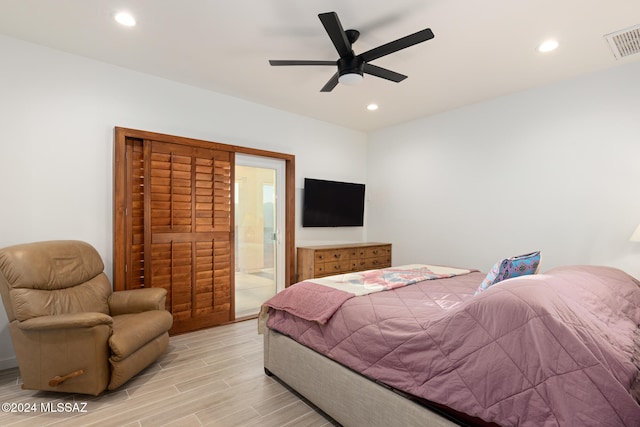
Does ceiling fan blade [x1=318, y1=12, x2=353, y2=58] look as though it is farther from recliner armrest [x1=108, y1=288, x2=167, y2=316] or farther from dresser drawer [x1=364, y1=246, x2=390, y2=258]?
dresser drawer [x1=364, y1=246, x2=390, y2=258]

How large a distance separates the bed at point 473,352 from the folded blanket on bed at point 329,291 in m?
0.01

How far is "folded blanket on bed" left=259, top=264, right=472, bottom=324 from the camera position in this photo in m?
2.12

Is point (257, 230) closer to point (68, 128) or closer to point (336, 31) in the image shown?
point (68, 128)

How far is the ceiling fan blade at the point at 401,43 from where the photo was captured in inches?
82.1

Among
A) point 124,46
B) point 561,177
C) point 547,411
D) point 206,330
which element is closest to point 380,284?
point 547,411

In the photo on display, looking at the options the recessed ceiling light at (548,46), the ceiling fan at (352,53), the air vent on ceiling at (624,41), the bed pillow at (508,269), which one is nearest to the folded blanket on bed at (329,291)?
the bed pillow at (508,269)

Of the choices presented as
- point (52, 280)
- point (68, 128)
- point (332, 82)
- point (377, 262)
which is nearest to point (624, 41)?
point (332, 82)

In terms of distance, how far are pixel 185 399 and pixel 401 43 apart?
2.97m

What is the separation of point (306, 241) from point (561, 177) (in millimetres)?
3290

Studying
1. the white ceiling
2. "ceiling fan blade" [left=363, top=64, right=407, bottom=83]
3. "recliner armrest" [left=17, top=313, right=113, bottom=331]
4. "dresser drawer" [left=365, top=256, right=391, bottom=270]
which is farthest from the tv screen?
"recliner armrest" [left=17, top=313, right=113, bottom=331]

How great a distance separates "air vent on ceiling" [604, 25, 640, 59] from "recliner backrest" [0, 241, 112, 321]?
4886mm

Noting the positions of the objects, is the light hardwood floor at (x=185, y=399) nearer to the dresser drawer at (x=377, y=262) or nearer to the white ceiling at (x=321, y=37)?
the dresser drawer at (x=377, y=262)

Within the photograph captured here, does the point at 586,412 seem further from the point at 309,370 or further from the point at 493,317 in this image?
the point at 309,370

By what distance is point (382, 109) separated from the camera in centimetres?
445
